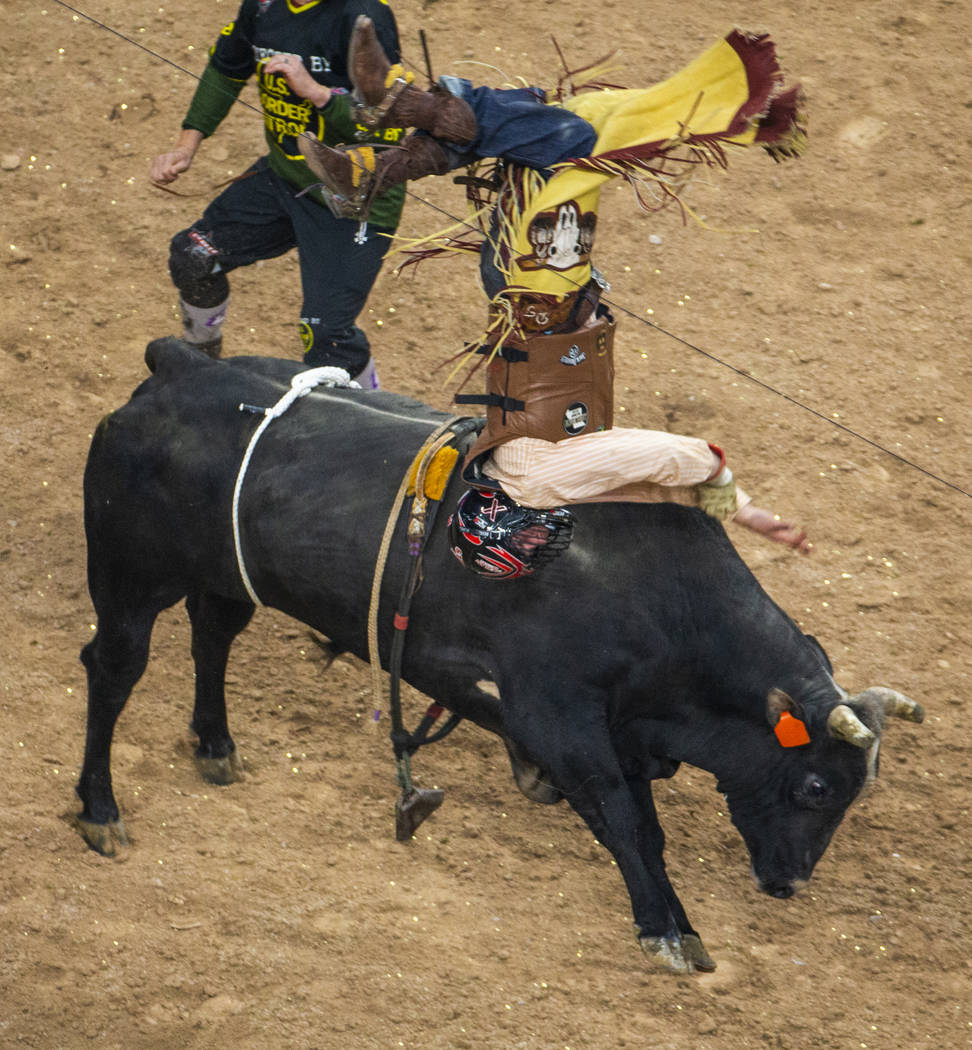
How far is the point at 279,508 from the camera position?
490cm

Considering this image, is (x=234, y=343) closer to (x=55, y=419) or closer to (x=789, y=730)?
(x=55, y=419)

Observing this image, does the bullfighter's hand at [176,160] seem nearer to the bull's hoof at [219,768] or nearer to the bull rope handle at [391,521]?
the bull rope handle at [391,521]

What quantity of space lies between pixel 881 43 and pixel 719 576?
670 cm

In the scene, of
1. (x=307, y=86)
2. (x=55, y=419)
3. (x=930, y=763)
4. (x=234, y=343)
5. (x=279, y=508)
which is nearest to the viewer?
(x=279, y=508)

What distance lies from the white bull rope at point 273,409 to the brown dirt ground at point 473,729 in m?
1.22

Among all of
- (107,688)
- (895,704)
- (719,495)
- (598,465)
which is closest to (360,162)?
(598,465)

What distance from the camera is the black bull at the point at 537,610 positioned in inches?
181

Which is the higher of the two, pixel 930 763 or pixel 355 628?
pixel 355 628

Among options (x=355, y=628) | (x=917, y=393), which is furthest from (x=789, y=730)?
(x=917, y=393)

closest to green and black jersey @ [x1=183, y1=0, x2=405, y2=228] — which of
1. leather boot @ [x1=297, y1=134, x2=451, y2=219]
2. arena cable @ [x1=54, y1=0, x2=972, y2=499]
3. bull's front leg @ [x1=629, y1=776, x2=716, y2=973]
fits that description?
arena cable @ [x1=54, y1=0, x2=972, y2=499]

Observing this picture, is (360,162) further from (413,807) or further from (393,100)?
(413,807)

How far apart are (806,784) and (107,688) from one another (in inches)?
102

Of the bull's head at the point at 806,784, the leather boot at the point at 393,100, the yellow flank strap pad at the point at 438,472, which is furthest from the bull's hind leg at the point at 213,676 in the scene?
the leather boot at the point at 393,100

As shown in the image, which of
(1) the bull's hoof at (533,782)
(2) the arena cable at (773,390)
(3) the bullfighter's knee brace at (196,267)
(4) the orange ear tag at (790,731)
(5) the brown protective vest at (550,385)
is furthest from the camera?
(2) the arena cable at (773,390)
